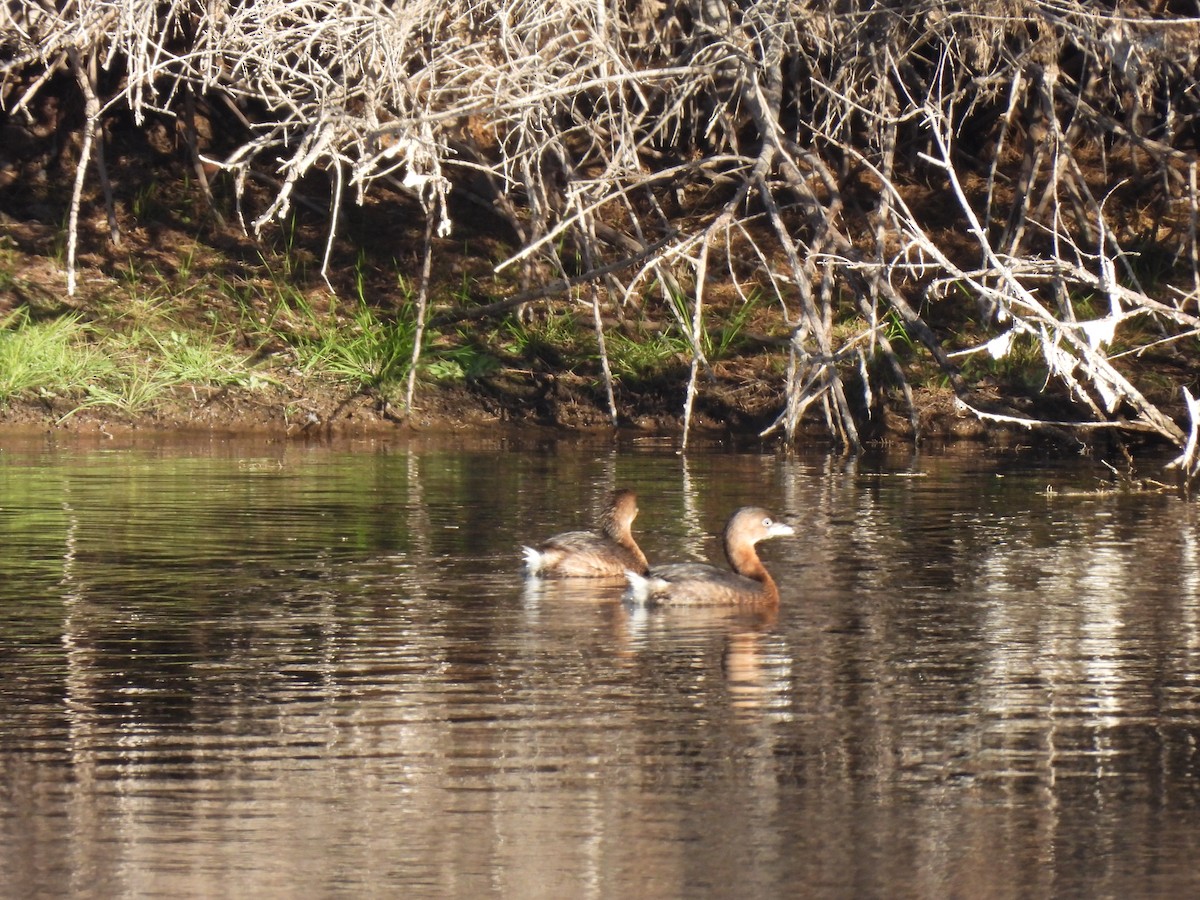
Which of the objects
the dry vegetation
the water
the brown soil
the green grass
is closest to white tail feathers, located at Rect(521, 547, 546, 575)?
the water

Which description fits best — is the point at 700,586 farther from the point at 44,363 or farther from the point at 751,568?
the point at 44,363

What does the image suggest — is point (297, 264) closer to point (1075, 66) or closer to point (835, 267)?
point (835, 267)

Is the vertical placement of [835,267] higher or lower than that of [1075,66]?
lower

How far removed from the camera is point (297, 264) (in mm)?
20594

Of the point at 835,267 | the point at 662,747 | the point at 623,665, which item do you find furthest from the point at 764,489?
the point at 662,747

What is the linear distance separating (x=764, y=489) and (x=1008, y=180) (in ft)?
28.4

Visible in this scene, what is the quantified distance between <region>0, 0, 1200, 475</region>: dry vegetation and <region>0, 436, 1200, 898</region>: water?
5.95ft

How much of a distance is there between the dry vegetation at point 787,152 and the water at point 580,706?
181 cm

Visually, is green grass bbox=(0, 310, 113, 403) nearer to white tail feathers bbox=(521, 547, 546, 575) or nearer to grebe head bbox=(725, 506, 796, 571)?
white tail feathers bbox=(521, 547, 546, 575)

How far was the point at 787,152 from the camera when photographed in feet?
54.9

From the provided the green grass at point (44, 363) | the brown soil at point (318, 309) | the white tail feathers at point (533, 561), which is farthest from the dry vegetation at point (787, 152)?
the white tail feathers at point (533, 561)

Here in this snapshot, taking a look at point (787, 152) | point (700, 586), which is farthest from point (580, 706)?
point (787, 152)

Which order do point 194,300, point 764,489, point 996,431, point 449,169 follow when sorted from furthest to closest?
point 449,169 → point 194,300 → point 996,431 → point 764,489

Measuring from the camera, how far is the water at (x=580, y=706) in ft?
19.1
